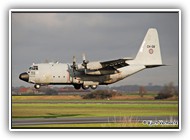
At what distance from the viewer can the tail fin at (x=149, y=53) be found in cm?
875

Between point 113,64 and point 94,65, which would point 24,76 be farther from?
point 113,64

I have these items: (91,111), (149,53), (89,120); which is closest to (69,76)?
(91,111)

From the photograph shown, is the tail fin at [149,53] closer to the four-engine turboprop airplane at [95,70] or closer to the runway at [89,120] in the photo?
the four-engine turboprop airplane at [95,70]

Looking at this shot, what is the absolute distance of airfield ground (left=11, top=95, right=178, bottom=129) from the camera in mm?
8547

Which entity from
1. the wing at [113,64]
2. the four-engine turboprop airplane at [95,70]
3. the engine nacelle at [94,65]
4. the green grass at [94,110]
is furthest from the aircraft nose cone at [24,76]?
the wing at [113,64]

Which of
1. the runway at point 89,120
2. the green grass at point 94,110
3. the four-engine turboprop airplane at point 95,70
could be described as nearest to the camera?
the runway at point 89,120

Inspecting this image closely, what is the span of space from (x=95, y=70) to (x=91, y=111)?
2.41 ft

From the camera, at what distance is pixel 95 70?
8875 millimetres

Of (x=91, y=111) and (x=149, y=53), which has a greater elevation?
(x=149, y=53)

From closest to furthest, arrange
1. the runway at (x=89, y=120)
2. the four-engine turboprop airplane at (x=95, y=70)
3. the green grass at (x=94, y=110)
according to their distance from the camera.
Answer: the runway at (x=89, y=120) < the green grass at (x=94, y=110) < the four-engine turboprop airplane at (x=95, y=70)

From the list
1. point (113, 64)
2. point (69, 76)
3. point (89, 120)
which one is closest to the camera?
point (89, 120)

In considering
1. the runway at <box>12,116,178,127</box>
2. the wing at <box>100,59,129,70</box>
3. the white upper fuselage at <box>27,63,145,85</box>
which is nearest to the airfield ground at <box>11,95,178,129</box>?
the runway at <box>12,116,178,127</box>

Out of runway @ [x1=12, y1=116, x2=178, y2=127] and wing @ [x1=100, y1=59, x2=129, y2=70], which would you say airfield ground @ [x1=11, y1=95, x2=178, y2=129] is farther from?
wing @ [x1=100, y1=59, x2=129, y2=70]

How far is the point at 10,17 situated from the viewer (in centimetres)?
847
